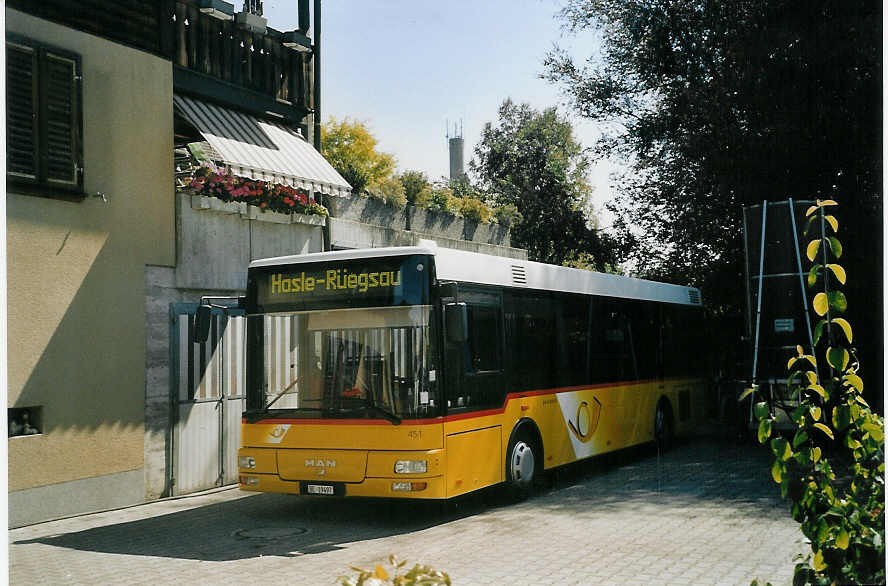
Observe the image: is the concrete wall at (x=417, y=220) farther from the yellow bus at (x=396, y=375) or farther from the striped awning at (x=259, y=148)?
the yellow bus at (x=396, y=375)

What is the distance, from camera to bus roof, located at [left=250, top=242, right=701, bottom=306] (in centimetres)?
1007

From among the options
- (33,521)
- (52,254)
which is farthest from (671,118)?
(33,521)

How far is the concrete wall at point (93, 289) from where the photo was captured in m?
10.6

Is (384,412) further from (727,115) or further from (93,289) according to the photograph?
(727,115)

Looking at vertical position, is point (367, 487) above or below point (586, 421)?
below

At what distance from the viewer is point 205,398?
13070 mm

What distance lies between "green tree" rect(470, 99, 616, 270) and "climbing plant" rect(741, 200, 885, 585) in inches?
759

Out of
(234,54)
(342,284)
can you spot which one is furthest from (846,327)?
(234,54)

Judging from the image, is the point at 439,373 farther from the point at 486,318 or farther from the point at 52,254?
the point at 52,254

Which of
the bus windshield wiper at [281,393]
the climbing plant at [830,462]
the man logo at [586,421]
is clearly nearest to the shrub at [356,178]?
the man logo at [586,421]

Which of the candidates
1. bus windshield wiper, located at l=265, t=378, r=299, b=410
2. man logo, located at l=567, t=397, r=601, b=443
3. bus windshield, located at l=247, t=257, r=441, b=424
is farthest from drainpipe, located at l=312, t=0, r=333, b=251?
bus windshield wiper, located at l=265, t=378, r=299, b=410

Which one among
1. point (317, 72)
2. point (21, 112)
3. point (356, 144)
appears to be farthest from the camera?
point (356, 144)

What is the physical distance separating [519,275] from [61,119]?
5.74 metres

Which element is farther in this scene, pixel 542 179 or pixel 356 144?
pixel 356 144
